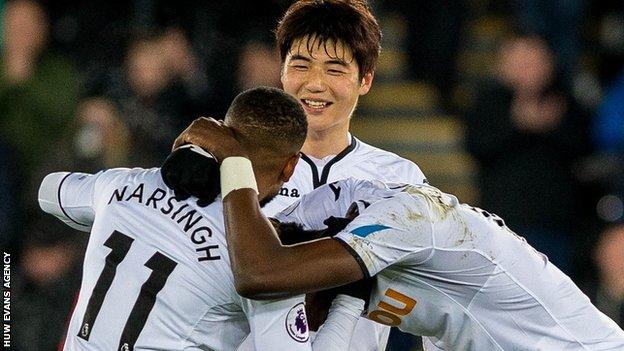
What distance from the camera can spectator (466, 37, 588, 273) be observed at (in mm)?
7008

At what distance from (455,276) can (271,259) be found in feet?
1.82

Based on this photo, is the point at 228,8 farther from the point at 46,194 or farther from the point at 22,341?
the point at 46,194

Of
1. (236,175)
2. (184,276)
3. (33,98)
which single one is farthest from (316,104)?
(33,98)

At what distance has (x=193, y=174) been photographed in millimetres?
3254

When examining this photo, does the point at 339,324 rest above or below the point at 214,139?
below

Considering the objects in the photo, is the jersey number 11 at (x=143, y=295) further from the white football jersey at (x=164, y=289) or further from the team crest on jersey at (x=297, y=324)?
the team crest on jersey at (x=297, y=324)

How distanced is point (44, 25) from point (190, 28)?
0.92 meters

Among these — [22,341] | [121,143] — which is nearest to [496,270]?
[22,341]

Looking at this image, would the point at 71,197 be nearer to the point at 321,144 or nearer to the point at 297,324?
the point at 297,324

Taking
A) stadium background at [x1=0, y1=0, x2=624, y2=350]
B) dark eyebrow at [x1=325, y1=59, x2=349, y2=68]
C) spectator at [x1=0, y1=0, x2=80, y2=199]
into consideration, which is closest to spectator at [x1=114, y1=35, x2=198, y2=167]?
stadium background at [x1=0, y1=0, x2=624, y2=350]

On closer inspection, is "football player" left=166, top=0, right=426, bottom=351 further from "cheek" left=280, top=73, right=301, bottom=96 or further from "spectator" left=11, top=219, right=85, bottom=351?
"spectator" left=11, top=219, right=85, bottom=351

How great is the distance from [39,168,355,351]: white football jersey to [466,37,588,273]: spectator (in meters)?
3.86

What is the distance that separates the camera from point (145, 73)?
7238 mm

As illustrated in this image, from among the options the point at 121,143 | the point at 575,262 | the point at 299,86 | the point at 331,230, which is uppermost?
the point at 299,86
